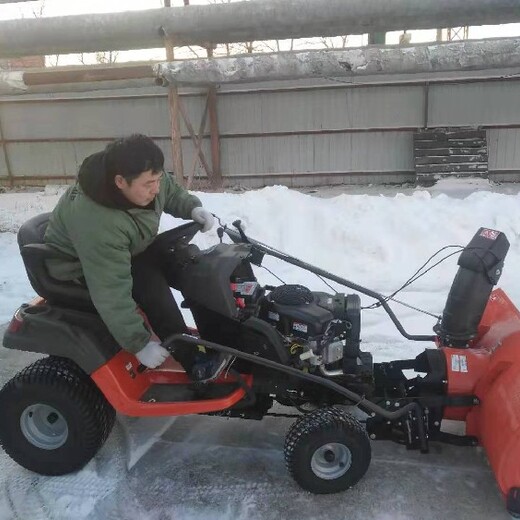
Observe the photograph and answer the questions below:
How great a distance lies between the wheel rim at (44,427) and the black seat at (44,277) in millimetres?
543

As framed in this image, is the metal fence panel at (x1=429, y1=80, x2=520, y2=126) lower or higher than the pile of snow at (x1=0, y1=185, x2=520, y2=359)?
higher

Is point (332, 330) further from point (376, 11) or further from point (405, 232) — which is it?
point (376, 11)

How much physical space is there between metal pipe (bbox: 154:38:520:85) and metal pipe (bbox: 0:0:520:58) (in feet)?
1.30

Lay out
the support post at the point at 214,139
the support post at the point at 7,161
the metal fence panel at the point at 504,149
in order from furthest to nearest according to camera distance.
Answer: the support post at the point at 7,161 → the support post at the point at 214,139 → the metal fence panel at the point at 504,149

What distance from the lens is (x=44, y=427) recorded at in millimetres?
2795

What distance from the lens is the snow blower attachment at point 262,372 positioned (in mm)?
2533

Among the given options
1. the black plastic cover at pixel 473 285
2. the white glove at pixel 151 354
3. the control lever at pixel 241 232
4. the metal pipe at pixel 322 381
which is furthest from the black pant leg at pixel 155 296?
the black plastic cover at pixel 473 285

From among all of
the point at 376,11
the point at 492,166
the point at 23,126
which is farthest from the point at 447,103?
the point at 23,126

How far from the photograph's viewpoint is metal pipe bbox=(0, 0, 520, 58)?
832 centimetres

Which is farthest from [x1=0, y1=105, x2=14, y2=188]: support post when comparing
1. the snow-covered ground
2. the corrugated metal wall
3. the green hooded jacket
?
the green hooded jacket

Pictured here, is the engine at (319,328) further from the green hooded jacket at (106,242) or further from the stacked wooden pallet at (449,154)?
the stacked wooden pallet at (449,154)

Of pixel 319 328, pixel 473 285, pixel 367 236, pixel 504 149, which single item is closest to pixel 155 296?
pixel 319 328

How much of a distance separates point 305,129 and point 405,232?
710cm

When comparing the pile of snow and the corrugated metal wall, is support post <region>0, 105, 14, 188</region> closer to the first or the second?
the corrugated metal wall
